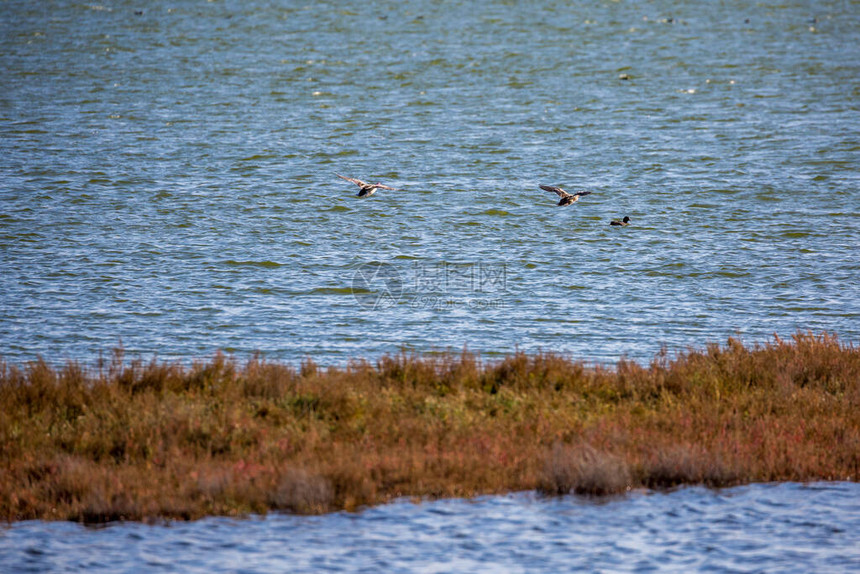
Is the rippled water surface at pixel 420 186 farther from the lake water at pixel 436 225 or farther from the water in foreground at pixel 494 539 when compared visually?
the water in foreground at pixel 494 539

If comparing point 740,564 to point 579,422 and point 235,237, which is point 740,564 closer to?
point 579,422

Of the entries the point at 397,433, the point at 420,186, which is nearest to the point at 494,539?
the point at 397,433

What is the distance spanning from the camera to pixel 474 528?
10.1 meters

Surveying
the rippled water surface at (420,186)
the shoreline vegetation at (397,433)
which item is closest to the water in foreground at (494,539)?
the shoreline vegetation at (397,433)

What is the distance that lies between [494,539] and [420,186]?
26.5m

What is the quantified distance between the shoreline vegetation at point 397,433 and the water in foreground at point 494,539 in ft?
0.98

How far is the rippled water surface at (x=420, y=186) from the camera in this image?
20.3 metres

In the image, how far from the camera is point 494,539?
9.88 m

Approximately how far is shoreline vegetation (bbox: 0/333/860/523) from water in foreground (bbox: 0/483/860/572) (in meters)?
0.30

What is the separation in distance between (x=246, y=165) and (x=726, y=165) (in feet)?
61.0

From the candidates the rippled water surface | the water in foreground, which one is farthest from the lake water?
the rippled water surface

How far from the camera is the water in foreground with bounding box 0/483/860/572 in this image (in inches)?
369

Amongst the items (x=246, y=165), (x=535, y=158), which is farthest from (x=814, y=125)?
(x=246, y=165)

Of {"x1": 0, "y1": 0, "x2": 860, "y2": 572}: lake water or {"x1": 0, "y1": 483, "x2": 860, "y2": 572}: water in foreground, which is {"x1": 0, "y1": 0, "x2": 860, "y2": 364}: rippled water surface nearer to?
{"x1": 0, "y1": 0, "x2": 860, "y2": 572}: lake water
